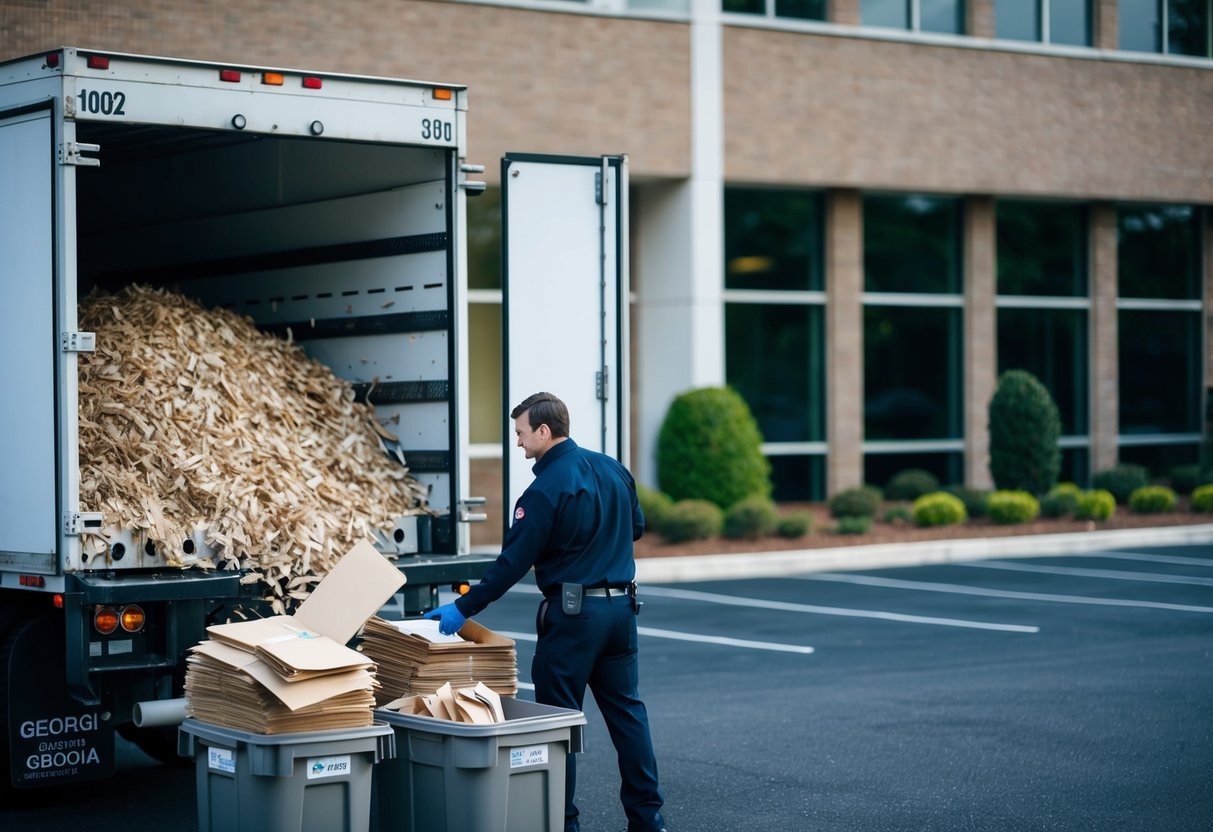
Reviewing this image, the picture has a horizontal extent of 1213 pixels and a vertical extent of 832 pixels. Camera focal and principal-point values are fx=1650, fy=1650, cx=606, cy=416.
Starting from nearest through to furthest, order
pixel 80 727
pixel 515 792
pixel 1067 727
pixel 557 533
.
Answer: pixel 515 792, pixel 557 533, pixel 80 727, pixel 1067 727

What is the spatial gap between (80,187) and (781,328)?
42.1ft

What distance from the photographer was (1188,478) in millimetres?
22719

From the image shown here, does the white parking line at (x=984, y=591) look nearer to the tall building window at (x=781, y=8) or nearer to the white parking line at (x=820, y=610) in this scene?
the white parking line at (x=820, y=610)

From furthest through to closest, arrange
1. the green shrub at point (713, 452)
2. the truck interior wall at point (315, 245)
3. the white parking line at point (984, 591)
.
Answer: the green shrub at point (713, 452), the white parking line at point (984, 591), the truck interior wall at point (315, 245)

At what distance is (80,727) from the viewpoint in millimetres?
7176

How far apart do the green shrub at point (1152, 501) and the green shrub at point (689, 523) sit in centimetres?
629

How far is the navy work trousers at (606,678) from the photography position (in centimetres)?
649

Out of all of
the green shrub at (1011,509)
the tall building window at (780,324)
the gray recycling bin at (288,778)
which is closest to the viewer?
the gray recycling bin at (288,778)

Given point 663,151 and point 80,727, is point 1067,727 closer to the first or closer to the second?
point 80,727

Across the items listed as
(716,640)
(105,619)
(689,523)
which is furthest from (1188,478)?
(105,619)

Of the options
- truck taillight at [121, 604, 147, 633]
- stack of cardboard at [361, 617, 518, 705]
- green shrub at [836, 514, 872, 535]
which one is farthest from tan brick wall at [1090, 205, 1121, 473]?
truck taillight at [121, 604, 147, 633]

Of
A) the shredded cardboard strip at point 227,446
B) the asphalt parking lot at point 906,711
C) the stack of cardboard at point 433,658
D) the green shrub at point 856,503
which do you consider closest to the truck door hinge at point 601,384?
the shredded cardboard strip at point 227,446

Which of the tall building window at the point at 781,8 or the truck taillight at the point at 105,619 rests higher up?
the tall building window at the point at 781,8

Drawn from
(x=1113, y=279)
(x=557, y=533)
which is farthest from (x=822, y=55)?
(x=557, y=533)
